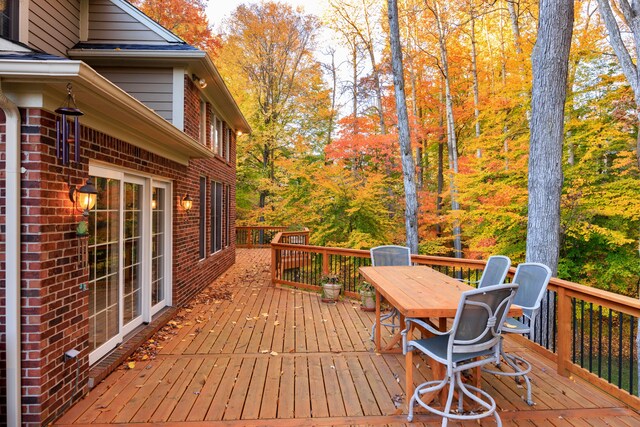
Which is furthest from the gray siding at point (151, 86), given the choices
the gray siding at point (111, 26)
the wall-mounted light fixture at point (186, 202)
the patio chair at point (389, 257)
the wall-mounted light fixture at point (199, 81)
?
the patio chair at point (389, 257)

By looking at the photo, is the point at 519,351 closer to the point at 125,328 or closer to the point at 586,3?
the point at 125,328

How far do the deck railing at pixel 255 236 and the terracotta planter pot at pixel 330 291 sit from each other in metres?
8.37

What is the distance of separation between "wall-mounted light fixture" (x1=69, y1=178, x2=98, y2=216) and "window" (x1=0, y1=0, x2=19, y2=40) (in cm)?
265

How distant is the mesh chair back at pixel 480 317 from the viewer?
246cm

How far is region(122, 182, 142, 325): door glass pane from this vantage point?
4.27m

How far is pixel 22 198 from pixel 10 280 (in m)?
0.59

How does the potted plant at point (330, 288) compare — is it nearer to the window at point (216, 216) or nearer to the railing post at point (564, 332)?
the window at point (216, 216)

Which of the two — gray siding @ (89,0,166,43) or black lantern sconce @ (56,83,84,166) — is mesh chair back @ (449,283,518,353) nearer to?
black lantern sconce @ (56,83,84,166)

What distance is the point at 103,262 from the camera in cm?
371

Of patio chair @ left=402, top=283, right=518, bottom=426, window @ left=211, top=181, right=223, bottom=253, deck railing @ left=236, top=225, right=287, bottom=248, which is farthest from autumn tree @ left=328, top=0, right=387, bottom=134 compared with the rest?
patio chair @ left=402, top=283, right=518, bottom=426

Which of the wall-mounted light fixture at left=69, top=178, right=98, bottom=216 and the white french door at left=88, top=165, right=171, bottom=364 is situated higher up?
the wall-mounted light fixture at left=69, top=178, right=98, bottom=216

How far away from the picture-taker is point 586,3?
986 centimetres

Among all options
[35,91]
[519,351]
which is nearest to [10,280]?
[35,91]

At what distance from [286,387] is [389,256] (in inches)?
98.2
